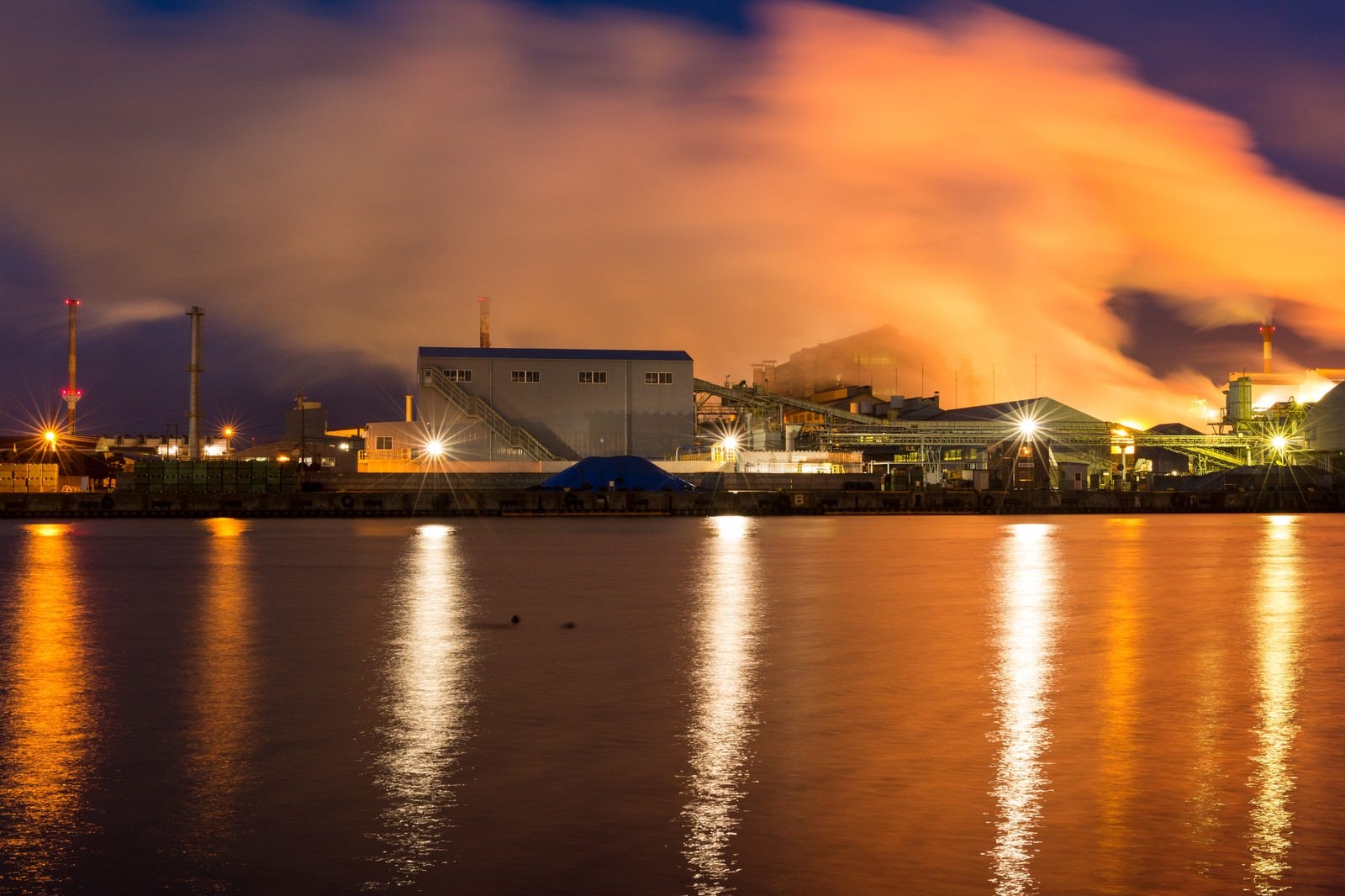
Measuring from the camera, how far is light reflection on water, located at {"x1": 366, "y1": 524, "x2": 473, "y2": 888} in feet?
22.3

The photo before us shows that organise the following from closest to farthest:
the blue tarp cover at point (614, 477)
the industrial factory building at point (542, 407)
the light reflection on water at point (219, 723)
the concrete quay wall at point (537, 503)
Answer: the light reflection on water at point (219, 723)
the concrete quay wall at point (537, 503)
the blue tarp cover at point (614, 477)
the industrial factory building at point (542, 407)

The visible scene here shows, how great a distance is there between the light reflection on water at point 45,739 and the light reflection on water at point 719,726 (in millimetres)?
3228

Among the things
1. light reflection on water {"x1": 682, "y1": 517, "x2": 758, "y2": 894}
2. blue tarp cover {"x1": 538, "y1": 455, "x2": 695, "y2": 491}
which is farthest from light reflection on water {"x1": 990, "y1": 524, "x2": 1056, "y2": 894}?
blue tarp cover {"x1": 538, "y1": 455, "x2": 695, "y2": 491}

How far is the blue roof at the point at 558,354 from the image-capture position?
254 feet

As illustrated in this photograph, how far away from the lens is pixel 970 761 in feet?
28.8

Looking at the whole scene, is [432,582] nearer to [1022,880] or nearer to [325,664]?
[325,664]

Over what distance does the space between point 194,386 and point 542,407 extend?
39.3 metres

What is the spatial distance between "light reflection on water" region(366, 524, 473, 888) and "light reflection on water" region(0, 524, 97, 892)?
5.64ft

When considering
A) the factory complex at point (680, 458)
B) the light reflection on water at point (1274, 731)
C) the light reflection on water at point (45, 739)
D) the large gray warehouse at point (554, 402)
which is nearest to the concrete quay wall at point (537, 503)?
the factory complex at point (680, 458)

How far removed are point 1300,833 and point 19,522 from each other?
205 ft

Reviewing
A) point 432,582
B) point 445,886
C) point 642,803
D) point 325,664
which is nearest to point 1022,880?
point 642,803

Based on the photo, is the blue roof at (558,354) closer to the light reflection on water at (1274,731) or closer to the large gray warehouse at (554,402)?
the large gray warehouse at (554,402)

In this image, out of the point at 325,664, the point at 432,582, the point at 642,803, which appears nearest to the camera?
the point at 642,803

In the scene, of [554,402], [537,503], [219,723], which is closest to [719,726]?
[219,723]
